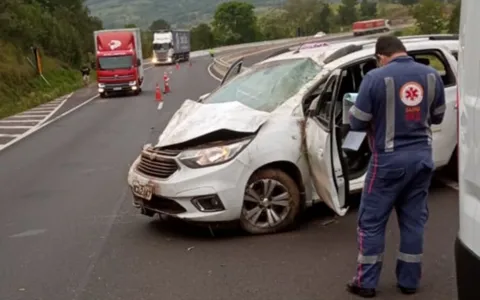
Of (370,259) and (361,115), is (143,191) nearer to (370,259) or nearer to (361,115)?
(370,259)

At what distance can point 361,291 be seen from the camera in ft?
16.6

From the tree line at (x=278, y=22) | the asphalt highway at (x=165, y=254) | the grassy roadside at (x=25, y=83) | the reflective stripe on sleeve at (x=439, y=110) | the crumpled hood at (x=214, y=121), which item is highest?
the reflective stripe on sleeve at (x=439, y=110)

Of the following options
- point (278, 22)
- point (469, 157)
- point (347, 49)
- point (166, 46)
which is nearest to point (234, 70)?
point (347, 49)

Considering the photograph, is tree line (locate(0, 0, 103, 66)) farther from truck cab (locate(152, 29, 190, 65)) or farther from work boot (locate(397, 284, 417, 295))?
work boot (locate(397, 284, 417, 295))

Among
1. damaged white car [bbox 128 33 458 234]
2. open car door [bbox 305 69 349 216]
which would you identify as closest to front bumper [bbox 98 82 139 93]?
damaged white car [bbox 128 33 458 234]

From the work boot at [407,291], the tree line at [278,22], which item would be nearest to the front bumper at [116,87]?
the work boot at [407,291]

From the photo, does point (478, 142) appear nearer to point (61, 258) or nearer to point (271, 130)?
point (271, 130)

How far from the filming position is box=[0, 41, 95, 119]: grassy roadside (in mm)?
32178

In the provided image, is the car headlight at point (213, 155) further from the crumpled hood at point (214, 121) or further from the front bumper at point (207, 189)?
the crumpled hood at point (214, 121)

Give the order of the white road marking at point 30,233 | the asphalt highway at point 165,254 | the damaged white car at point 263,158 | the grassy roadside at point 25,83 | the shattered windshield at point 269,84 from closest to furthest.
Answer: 1. the asphalt highway at point 165,254
2. the damaged white car at point 263,158
3. the shattered windshield at point 269,84
4. the white road marking at point 30,233
5. the grassy roadside at point 25,83

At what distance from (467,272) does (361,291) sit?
1.95 metres

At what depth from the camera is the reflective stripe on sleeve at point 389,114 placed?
4.75m

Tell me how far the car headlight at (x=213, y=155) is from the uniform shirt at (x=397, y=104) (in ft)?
6.17

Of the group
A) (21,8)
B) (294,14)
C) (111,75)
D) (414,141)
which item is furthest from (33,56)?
(294,14)
